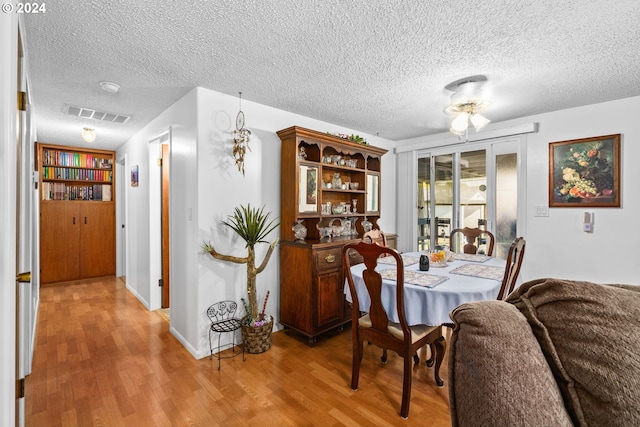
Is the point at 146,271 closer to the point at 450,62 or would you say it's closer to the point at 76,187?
the point at 76,187

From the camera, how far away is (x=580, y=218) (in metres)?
3.18

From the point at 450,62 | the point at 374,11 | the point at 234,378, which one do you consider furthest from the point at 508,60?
the point at 234,378

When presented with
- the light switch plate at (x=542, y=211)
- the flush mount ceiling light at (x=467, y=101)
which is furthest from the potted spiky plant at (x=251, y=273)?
the light switch plate at (x=542, y=211)

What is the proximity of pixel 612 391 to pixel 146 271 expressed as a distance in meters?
4.28

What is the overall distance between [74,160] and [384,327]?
605 centimetres

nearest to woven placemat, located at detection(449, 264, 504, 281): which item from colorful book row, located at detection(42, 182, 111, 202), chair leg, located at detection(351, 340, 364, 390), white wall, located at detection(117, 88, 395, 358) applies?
chair leg, located at detection(351, 340, 364, 390)

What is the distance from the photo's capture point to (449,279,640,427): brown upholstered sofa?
0.66 meters

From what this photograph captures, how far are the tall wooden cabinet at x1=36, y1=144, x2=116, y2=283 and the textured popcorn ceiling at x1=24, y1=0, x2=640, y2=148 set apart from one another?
254 centimetres

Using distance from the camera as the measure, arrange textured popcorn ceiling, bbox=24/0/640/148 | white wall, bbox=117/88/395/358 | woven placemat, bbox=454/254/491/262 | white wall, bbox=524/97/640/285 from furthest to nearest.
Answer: white wall, bbox=524/97/640/285
woven placemat, bbox=454/254/491/262
white wall, bbox=117/88/395/358
textured popcorn ceiling, bbox=24/0/640/148

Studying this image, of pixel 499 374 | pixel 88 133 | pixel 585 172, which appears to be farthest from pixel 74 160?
pixel 585 172

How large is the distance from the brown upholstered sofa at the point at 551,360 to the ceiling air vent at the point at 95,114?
13.3 feet

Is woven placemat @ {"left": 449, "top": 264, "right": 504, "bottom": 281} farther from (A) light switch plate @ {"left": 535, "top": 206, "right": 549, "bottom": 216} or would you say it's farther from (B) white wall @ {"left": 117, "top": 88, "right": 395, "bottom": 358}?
(B) white wall @ {"left": 117, "top": 88, "right": 395, "bottom": 358}

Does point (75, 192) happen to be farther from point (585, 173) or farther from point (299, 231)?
point (585, 173)

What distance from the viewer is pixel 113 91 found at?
8.89 ft
